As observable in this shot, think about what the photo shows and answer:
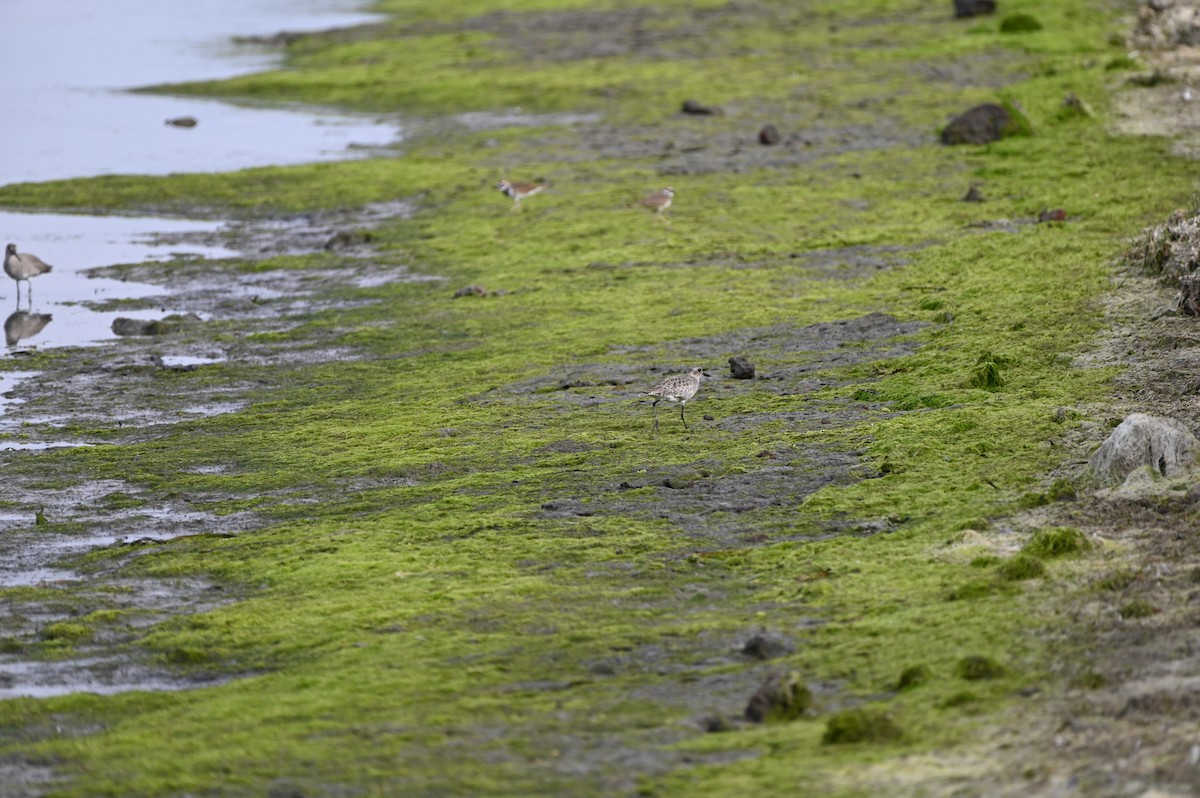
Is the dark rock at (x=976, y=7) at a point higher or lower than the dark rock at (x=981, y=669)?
higher

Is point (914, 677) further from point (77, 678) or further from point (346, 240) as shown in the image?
point (346, 240)

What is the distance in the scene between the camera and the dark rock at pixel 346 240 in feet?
65.6

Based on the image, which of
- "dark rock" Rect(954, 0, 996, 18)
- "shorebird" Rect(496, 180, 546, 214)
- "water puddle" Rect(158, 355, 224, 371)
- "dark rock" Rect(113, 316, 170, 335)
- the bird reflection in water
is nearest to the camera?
"water puddle" Rect(158, 355, 224, 371)

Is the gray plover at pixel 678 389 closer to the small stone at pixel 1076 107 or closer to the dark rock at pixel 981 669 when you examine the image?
the dark rock at pixel 981 669

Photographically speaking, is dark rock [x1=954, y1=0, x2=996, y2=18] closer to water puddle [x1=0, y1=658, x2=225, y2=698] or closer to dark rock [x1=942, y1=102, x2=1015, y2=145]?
dark rock [x1=942, y1=102, x2=1015, y2=145]

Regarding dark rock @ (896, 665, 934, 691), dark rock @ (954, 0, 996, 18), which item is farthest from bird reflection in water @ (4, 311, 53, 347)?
dark rock @ (954, 0, 996, 18)

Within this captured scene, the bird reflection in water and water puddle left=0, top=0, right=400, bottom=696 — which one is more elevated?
water puddle left=0, top=0, right=400, bottom=696

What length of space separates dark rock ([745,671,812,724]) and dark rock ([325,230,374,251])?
543 inches

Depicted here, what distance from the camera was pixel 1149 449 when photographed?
30.5 feet

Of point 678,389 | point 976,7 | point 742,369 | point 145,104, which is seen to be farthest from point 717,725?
point 976,7

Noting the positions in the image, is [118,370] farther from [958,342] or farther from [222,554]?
[958,342]

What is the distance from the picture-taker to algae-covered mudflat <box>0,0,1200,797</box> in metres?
7.01

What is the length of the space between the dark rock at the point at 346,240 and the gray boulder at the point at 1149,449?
40.6 feet

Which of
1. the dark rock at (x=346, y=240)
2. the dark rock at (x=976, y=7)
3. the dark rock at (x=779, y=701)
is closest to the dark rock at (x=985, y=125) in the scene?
the dark rock at (x=346, y=240)
